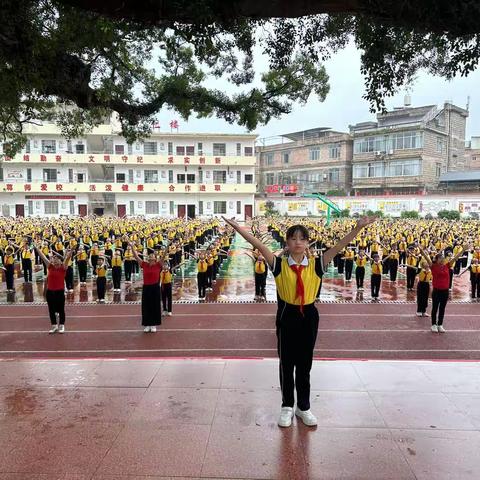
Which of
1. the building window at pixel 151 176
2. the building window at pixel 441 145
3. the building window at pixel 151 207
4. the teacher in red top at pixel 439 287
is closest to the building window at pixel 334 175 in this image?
the building window at pixel 441 145

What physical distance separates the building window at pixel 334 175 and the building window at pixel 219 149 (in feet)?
45.9

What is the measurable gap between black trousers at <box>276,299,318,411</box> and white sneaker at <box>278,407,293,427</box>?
38 mm

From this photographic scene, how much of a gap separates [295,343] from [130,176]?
4310cm

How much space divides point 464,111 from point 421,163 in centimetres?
1132

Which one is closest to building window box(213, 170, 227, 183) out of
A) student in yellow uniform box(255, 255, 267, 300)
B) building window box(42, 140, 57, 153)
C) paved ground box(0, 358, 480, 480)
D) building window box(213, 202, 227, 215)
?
building window box(213, 202, 227, 215)

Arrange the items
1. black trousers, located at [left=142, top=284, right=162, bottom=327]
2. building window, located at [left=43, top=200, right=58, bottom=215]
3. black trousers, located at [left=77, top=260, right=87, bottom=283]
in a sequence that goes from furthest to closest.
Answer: building window, located at [left=43, top=200, right=58, bottom=215]
black trousers, located at [left=77, top=260, right=87, bottom=283]
black trousers, located at [left=142, top=284, right=162, bottom=327]

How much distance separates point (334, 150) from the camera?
51.2 meters

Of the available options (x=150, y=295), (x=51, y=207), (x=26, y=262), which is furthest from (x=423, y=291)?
(x=51, y=207)

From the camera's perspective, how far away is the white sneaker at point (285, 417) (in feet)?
11.5

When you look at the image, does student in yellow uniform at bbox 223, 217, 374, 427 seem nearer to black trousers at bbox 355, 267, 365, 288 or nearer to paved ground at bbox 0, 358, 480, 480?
paved ground at bbox 0, 358, 480, 480

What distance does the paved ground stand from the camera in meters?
2.99

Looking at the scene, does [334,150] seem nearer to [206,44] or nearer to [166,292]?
[166,292]

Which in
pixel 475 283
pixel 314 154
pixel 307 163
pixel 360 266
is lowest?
pixel 475 283

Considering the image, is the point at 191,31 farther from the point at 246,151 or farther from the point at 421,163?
the point at 421,163
